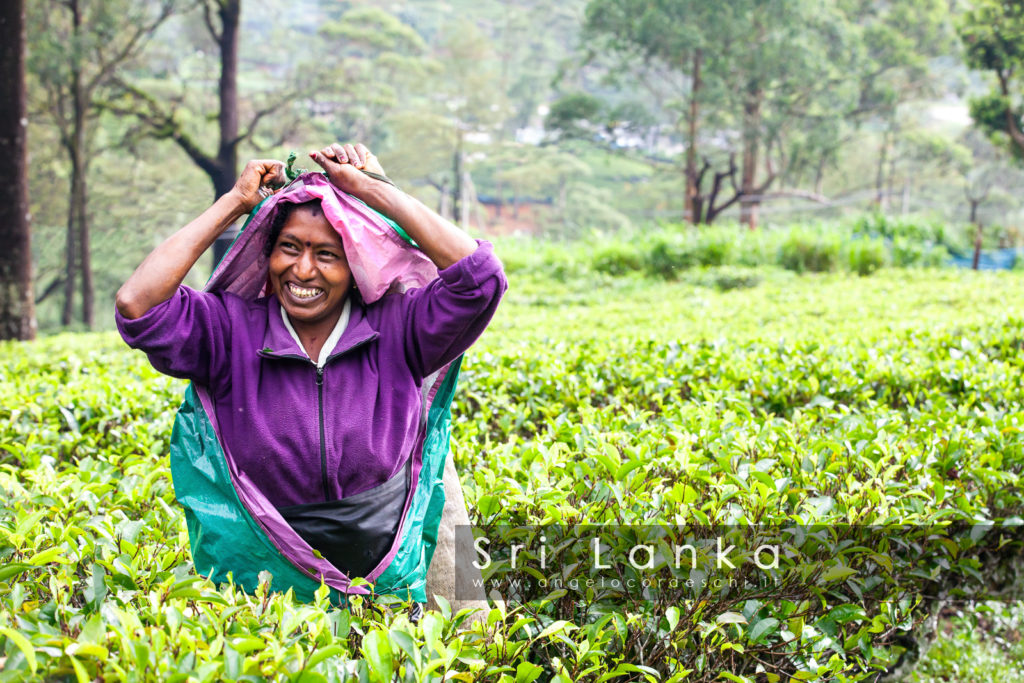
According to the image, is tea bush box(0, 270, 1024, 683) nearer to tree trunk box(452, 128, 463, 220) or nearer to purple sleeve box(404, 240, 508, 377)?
purple sleeve box(404, 240, 508, 377)

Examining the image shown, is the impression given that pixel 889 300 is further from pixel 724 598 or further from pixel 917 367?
pixel 724 598

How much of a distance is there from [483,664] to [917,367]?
3.11 meters

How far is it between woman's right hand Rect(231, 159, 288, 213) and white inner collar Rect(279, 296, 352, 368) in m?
0.24

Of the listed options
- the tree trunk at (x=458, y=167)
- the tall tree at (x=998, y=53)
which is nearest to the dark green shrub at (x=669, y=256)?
the tall tree at (x=998, y=53)

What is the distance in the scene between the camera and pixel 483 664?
1.56m

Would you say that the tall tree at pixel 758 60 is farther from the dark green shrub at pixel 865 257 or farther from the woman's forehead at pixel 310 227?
the woman's forehead at pixel 310 227

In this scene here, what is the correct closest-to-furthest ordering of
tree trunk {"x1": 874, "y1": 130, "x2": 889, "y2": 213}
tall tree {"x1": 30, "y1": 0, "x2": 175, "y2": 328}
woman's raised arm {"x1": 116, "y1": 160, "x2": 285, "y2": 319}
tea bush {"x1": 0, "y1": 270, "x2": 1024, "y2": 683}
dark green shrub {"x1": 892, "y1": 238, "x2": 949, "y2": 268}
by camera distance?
tea bush {"x1": 0, "y1": 270, "x2": 1024, "y2": 683}
woman's raised arm {"x1": 116, "y1": 160, "x2": 285, "y2": 319}
dark green shrub {"x1": 892, "y1": 238, "x2": 949, "y2": 268}
tall tree {"x1": 30, "y1": 0, "x2": 175, "y2": 328}
tree trunk {"x1": 874, "y1": 130, "x2": 889, "y2": 213}

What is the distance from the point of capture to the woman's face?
5.95 ft

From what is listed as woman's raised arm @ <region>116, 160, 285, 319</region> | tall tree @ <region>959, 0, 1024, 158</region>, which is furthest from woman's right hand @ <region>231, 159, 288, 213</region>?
tall tree @ <region>959, 0, 1024, 158</region>

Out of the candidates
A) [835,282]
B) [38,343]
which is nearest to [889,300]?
[835,282]

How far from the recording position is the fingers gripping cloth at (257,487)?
1.72 m

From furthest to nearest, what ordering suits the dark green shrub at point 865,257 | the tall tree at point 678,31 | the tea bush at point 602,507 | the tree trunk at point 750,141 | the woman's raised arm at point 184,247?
1. the tree trunk at point 750,141
2. the tall tree at point 678,31
3. the dark green shrub at point 865,257
4. the woman's raised arm at point 184,247
5. the tea bush at point 602,507

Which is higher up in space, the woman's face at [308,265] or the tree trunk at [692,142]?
the tree trunk at [692,142]

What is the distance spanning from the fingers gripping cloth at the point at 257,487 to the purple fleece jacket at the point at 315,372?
5cm
